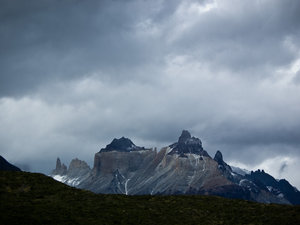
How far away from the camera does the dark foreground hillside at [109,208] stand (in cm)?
7869

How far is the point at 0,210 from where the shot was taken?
76.5 m

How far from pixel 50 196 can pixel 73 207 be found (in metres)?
6.91

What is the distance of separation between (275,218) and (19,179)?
5097 centimetres

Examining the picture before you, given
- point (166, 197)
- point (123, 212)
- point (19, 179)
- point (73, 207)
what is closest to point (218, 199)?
point (166, 197)

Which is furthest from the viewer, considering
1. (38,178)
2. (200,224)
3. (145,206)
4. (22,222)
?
(38,178)

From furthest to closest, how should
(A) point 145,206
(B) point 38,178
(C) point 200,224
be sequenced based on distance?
(B) point 38,178, (A) point 145,206, (C) point 200,224

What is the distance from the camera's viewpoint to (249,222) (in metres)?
85.5

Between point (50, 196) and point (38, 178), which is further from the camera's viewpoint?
point (38, 178)

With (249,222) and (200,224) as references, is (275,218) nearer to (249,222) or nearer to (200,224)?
(249,222)

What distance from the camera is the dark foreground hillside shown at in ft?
258

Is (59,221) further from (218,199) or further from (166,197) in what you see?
(218,199)

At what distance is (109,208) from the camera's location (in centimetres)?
8694

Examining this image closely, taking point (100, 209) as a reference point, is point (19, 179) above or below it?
above

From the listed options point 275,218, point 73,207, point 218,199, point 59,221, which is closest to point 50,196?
point 73,207
